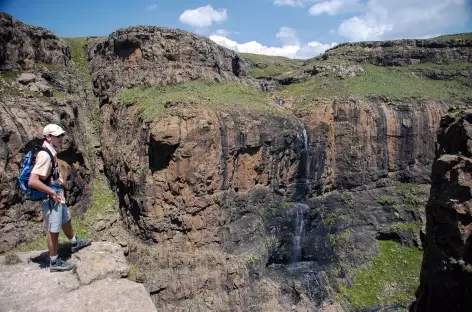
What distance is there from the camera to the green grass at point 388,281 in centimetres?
1986

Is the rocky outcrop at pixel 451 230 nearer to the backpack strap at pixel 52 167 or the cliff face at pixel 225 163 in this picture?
the cliff face at pixel 225 163

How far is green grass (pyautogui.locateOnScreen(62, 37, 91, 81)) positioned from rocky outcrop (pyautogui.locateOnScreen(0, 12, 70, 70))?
1050 mm

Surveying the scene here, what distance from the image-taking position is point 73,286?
261 inches

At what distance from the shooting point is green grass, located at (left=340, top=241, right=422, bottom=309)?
65.2 ft

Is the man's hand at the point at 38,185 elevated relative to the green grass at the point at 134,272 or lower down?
elevated

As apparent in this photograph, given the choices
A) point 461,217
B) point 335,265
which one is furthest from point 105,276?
point 335,265

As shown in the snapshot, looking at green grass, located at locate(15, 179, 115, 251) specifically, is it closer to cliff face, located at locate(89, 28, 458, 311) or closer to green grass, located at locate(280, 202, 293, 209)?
cliff face, located at locate(89, 28, 458, 311)

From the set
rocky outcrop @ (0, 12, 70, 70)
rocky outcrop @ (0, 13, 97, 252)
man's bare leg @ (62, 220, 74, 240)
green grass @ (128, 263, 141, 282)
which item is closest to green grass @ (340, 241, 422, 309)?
green grass @ (128, 263, 141, 282)

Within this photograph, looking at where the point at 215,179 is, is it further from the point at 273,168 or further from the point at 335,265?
the point at 335,265

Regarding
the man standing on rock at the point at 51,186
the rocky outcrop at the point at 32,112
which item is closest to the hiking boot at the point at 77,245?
the man standing on rock at the point at 51,186

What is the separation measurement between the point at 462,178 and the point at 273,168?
11.8 m

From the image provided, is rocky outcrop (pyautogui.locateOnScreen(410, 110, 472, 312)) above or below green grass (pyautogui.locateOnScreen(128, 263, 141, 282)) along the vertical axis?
above

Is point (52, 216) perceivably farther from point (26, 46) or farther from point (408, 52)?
point (408, 52)

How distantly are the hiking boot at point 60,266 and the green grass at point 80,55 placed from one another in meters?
18.1
